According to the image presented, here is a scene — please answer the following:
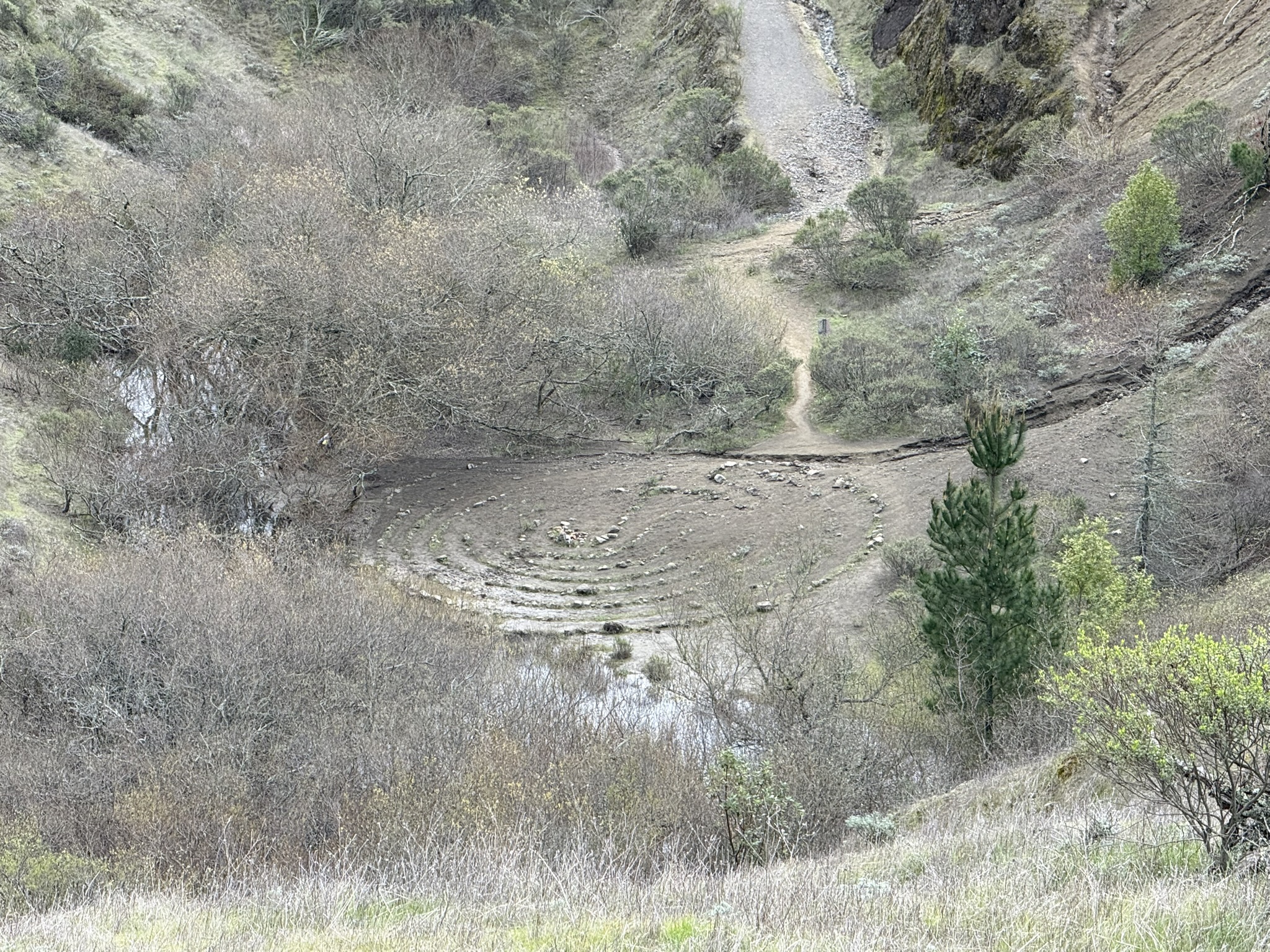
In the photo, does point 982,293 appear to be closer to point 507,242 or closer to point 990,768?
point 507,242

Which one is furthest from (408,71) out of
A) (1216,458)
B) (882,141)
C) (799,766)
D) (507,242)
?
(799,766)

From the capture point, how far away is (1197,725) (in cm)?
595

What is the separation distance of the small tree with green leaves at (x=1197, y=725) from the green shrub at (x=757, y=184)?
33319 mm

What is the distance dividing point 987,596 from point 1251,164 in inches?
649

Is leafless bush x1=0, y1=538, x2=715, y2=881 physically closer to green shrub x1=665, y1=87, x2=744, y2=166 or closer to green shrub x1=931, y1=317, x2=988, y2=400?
green shrub x1=931, y1=317, x2=988, y2=400

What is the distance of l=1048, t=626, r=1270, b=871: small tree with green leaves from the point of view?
575cm

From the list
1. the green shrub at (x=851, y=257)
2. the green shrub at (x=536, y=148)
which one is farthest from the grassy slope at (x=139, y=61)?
the green shrub at (x=851, y=257)

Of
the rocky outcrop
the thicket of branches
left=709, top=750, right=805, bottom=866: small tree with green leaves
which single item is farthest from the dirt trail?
left=709, top=750, right=805, bottom=866: small tree with green leaves

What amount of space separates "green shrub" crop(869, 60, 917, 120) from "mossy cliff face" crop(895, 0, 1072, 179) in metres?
0.54

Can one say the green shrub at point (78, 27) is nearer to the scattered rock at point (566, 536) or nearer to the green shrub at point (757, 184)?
the green shrub at point (757, 184)

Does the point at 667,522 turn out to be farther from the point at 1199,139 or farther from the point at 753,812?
the point at 1199,139

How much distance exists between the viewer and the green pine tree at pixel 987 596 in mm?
11305

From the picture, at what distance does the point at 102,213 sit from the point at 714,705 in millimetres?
22717

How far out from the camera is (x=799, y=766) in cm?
1115
